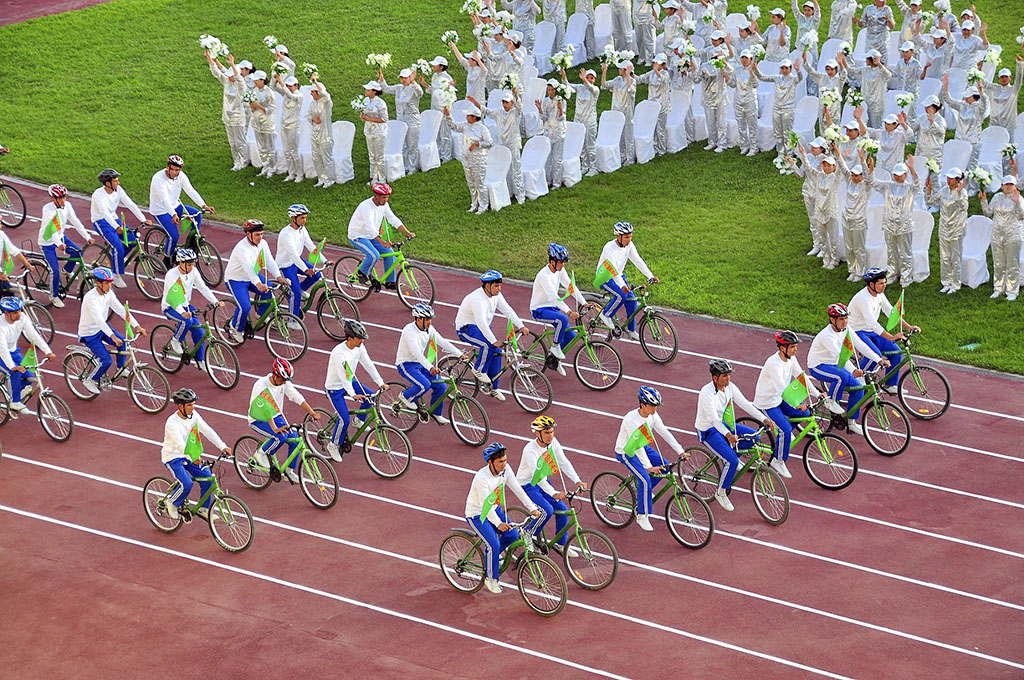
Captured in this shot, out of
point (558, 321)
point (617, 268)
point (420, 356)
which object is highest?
point (617, 268)

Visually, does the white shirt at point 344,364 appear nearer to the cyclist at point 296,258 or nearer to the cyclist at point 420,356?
the cyclist at point 420,356

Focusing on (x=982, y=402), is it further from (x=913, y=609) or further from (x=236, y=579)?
(x=236, y=579)

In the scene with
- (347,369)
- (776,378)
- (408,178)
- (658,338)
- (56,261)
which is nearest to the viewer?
(776,378)

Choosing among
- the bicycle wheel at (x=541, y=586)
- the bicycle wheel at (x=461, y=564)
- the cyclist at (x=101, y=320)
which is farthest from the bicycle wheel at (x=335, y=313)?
the bicycle wheel at (x=541, y=586)

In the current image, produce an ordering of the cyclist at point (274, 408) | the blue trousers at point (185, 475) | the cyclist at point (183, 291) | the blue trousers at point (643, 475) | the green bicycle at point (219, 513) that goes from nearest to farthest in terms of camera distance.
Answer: the blue trousers at point (643, 475)
the blue trousers at point (185, 475)
the green bicycle at point (219, 513)
the cyclist at point (274, 408)
the cyclist at point (183, 291)

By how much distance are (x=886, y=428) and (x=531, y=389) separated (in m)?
4.55

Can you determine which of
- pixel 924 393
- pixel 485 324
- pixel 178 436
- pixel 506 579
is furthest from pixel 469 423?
pixel 924 393

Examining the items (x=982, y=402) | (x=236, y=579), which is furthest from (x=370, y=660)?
(x=982, y=402)

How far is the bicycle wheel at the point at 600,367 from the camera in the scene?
18.0 metres

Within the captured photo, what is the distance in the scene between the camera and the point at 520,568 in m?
13.7

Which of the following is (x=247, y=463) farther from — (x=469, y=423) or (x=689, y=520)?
(x=689, y=520)

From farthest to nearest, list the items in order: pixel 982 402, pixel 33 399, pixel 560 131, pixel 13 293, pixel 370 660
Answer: pixel 560 131
pixel 13 293
pixel 33 399
pixel 982 402
pixel 370 660

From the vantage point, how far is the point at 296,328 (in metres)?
19.3

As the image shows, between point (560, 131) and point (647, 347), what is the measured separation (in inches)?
273
